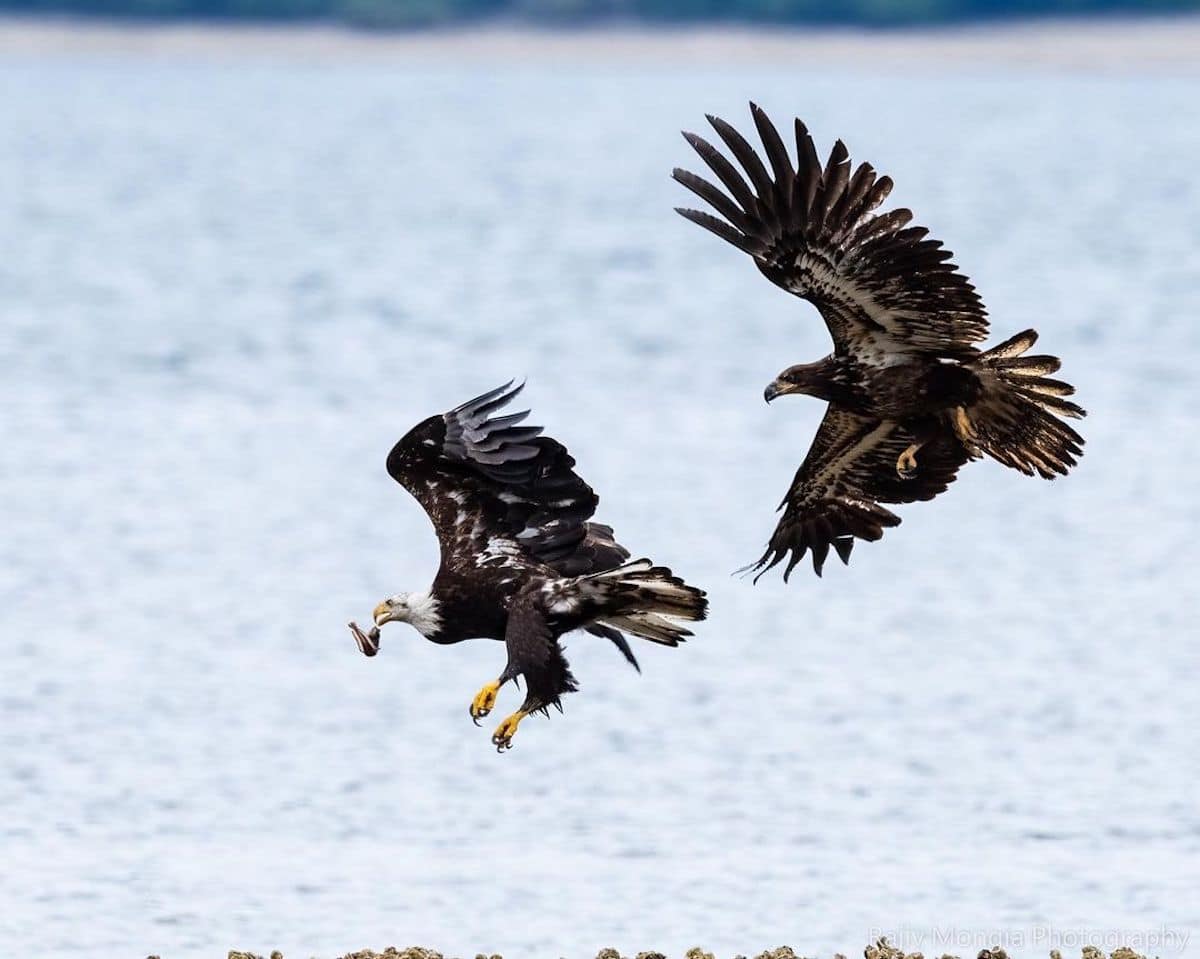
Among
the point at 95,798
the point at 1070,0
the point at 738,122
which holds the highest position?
the point at 1070,0

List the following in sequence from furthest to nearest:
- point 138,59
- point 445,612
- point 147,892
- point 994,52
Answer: point 138,59 → point 994,52 → point 147,892 → point 445,612

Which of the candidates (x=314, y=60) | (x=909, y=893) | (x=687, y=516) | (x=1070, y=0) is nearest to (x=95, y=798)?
(x=909, y=893)

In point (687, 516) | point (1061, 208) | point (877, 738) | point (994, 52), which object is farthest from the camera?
point (994, 52)

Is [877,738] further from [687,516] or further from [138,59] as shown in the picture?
[138,59]

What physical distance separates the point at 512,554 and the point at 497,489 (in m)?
0.33

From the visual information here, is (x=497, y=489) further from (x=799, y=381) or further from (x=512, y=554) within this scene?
(x=799, y=381)

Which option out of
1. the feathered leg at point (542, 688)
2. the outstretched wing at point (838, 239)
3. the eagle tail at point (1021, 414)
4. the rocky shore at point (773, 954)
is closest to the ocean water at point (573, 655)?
the rocky shore at point (773, 954)

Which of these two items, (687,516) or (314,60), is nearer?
(687,516)

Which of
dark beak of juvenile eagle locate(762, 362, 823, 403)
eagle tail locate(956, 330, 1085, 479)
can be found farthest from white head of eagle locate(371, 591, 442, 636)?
eagle tail locate(956, 330, 1085, 479)

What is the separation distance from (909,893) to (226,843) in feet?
11.2

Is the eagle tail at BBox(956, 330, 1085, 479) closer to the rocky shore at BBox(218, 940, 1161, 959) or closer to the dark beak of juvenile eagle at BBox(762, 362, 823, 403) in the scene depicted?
the dark beak of juvenile eagle at BBox(762, 362, 823, 403)

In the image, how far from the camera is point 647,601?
11.1 metres

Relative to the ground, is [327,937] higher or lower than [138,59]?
lower

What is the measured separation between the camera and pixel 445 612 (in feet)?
38.6
